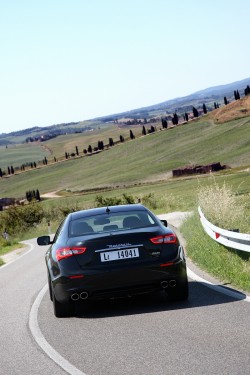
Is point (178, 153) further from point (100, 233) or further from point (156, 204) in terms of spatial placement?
point (100, 233)

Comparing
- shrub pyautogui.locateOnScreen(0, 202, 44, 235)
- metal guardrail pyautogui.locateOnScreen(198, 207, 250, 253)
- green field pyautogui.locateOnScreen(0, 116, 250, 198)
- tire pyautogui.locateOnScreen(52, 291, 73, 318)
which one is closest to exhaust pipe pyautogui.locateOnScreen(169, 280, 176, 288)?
tire pyautogui.locateOnScreen(52, 291, 73, 318)

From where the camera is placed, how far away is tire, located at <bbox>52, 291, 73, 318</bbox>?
1040 cm

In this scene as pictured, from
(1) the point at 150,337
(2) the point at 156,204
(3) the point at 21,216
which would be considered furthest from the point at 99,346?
(3) the point at 21,216

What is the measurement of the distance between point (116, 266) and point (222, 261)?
154 inches

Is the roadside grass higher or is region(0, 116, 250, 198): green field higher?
the roadside grass

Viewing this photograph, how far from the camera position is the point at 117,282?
996 cm

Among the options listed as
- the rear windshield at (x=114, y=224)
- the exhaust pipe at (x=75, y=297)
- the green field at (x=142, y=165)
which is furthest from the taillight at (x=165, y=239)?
the green field at (x=142, y=165)

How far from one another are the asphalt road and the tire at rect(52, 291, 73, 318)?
0.11 metres

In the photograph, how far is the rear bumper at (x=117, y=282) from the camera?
32.7 ft

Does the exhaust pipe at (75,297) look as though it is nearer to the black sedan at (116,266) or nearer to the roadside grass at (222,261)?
the black sedan at (116,266)

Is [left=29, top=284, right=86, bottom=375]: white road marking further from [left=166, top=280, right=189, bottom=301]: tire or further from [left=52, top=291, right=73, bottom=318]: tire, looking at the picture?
[left=166, top=280, right=189, bottom=301]: tire

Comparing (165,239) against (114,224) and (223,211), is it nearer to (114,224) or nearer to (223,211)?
(114,224)

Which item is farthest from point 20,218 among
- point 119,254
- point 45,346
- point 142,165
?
point 142,165

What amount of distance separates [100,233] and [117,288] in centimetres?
84
